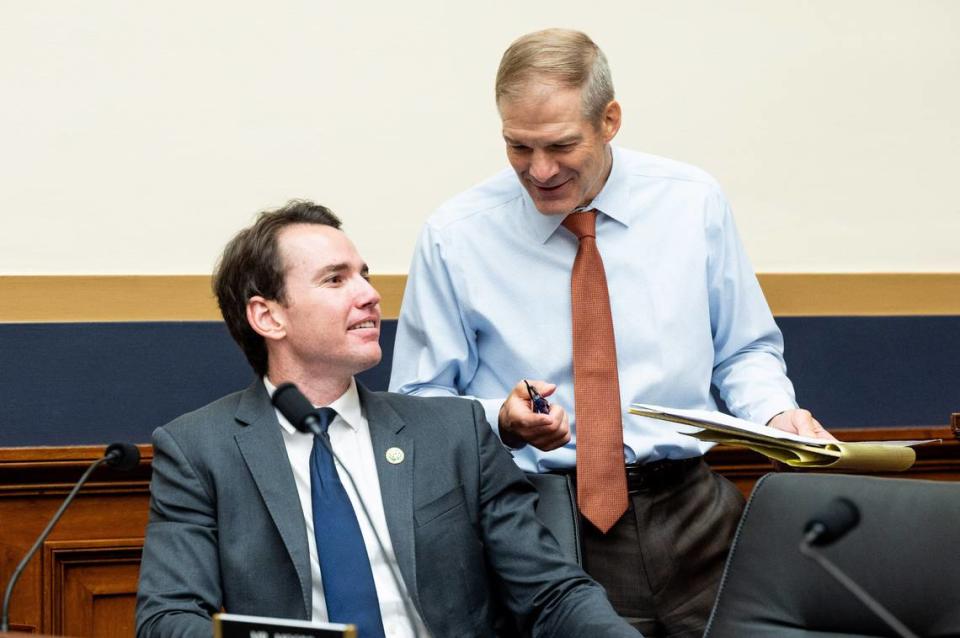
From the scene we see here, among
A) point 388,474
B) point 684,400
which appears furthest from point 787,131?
point 388,474

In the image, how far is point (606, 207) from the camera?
2.43 meters

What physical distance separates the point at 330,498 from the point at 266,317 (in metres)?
0.39

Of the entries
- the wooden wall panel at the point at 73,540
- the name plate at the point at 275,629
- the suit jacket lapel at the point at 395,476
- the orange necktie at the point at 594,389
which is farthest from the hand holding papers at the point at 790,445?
the wooden wall panel at the point at 73,540

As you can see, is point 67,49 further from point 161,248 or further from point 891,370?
point 891,370

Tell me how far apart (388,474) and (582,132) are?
0.76 metres

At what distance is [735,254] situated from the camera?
8.19 feet

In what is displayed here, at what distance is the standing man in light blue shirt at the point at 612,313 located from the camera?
2266 millimetres

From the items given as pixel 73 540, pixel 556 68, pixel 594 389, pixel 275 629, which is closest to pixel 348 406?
pixel 594 389

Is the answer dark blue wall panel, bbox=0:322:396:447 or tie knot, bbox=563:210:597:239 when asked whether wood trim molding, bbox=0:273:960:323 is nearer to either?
dark blue wall panel, bbox=0:322:396:447

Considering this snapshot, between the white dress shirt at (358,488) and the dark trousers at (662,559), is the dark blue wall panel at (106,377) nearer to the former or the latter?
the white dress shirt at (358,488)

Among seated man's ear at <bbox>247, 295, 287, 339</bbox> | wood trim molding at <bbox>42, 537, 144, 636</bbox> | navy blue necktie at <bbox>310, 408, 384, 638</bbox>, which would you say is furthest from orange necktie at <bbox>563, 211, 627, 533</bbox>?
wood trim molding at <bbox>42, 537, 144, 636</bbox>

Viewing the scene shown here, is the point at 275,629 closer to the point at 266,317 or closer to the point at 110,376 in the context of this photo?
the point at 266,317

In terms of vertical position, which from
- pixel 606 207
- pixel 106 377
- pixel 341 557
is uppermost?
pixel 606 207

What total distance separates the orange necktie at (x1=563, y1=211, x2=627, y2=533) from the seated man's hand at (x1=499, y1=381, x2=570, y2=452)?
10cm
